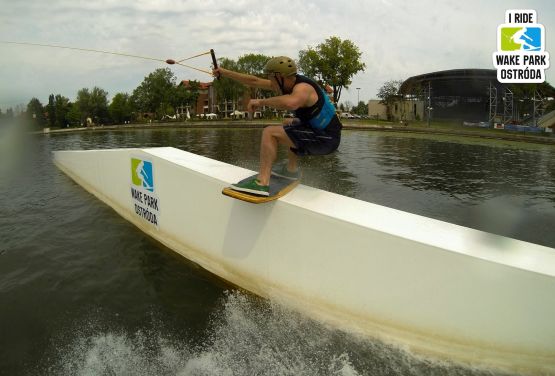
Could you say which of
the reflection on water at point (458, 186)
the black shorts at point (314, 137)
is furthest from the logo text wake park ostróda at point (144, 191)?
the reflection on water at point (458, 186)

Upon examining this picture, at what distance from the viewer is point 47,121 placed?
9844 centimetres

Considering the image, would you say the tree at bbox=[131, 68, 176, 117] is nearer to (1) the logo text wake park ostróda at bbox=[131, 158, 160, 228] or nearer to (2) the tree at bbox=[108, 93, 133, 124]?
(2) the tree at bbox=[108, 93, 133, 124]

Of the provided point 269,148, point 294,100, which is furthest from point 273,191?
point 294,100

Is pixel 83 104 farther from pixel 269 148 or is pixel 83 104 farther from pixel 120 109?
pixel 269 148

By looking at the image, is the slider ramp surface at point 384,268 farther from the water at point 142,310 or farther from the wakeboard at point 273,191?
the water at point 142,310

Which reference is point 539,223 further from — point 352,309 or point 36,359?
point 36,359

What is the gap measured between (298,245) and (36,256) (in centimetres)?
586

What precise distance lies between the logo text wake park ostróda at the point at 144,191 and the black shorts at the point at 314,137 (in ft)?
12.1

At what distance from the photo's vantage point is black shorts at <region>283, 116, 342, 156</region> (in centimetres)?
507

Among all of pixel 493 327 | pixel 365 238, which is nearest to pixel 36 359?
pixel 365 238

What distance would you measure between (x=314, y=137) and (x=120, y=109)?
416ft

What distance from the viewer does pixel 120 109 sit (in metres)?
116

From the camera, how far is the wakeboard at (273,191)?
481 centimetres

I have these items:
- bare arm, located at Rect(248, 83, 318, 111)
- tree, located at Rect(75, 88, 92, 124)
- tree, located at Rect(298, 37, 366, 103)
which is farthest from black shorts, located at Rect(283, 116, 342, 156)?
tree, located at Rect(75, 88, 92, 124)
